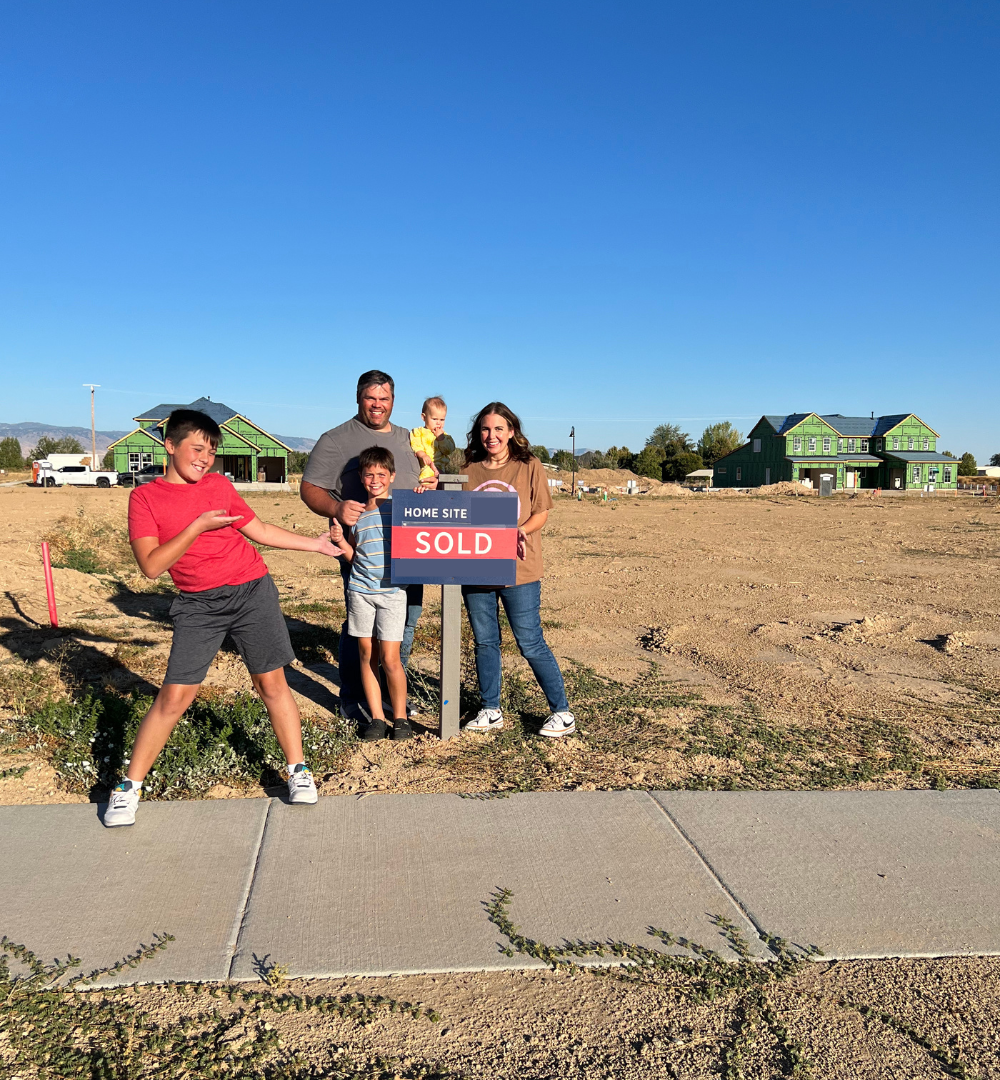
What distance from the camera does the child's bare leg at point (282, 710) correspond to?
3863 millimetres

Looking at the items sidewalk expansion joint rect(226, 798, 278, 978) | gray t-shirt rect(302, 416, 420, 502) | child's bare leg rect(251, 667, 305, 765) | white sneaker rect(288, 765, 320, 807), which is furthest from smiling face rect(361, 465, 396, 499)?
sidewalk expansion joint rect(226, 798, 278, 978)

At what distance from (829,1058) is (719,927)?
610 millimetres

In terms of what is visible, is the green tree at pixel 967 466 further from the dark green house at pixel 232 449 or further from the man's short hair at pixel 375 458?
the man's short hair at pixel 375 458

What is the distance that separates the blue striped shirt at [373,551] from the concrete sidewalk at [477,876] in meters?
1.20

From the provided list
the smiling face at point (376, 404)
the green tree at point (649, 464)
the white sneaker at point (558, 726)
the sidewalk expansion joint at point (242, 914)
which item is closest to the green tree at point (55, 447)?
the green tree at point (649, 464)

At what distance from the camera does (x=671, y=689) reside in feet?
20.4

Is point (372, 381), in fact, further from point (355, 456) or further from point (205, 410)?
point (205, 410)

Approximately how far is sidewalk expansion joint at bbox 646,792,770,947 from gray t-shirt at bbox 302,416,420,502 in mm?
2256

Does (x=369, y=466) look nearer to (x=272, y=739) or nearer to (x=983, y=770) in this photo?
(x=272, y=739)

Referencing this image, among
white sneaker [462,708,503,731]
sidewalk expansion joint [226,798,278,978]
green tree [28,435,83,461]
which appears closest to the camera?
sidewalk expansion joint [226,798,278,978]

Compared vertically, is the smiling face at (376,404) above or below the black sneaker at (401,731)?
above

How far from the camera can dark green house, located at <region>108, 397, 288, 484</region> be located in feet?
167

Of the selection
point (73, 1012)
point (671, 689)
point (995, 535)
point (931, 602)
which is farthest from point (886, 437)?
point (73, 1012)

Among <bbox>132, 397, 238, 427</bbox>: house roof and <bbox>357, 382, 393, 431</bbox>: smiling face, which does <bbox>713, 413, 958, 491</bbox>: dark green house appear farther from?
<bbox>357, 382, 393, 431</bbox>: smiling face
